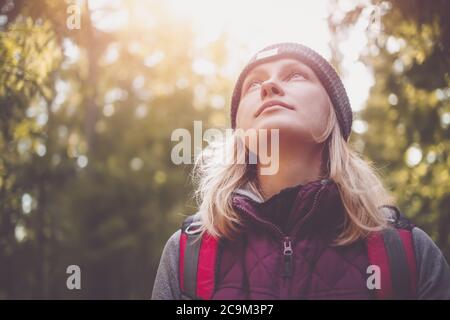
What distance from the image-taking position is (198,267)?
2686 mm

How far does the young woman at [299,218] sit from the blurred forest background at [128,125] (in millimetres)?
1164

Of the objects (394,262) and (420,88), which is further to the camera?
(420,88)

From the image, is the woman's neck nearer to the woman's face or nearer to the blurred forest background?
the woman's face

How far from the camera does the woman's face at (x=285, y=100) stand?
2953 mm

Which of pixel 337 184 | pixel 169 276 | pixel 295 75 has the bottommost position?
pixel 169 276

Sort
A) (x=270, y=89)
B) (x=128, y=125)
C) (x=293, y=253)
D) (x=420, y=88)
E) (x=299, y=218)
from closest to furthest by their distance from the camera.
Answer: (x=293, y=253) < (x=299, y=218) < (x=270, y=89) < (x=420, y=88) < (x=128, y=125)

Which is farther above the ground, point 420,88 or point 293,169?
point 420,88

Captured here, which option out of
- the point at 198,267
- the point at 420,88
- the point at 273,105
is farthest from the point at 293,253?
the point at 420,88

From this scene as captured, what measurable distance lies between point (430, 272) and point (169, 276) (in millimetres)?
1330

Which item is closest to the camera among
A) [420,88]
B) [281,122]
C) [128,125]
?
[281,122]

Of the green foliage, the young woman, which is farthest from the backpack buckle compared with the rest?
the green foliage

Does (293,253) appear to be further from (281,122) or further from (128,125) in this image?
(128,125)
